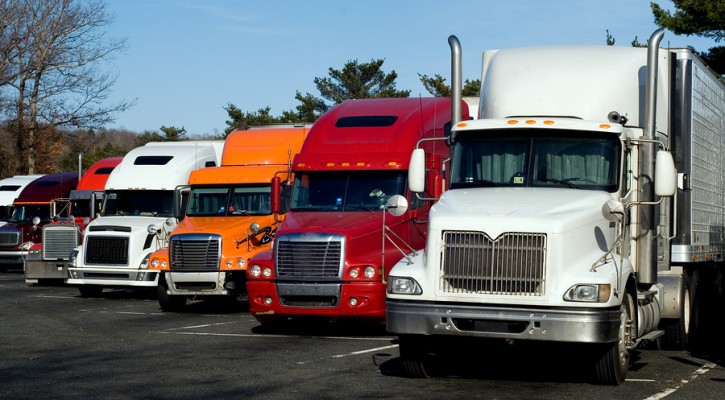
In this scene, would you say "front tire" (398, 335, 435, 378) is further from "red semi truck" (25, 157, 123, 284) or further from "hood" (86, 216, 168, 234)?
Answer: "red semi truck" (25, 157, 123, 284)

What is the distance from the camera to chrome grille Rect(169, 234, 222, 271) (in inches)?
894

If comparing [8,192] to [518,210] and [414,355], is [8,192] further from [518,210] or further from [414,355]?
[518,210]

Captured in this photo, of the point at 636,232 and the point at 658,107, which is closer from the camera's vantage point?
the point at 636,232

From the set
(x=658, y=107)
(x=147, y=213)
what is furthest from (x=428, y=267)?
(x=147, y=213)

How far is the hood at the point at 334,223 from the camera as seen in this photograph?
18422 mm

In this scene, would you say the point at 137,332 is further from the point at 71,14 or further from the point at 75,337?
the point at 71,14

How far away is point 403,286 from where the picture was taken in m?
12.7

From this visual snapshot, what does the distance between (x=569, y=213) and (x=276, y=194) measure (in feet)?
29.4

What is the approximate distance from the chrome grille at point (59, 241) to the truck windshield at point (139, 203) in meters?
3.23

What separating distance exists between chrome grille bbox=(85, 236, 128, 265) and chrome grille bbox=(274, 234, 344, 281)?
9064 millimetres

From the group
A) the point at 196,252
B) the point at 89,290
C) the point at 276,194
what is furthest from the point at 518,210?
the point at 89,290

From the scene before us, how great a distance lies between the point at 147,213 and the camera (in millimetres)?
27844

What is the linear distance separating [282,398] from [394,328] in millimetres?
1528

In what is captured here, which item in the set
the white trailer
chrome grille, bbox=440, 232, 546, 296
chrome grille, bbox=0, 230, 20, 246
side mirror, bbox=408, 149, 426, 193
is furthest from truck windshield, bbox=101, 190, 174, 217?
chrome grille, bbox=440, 232, 546, 296
